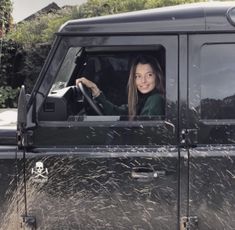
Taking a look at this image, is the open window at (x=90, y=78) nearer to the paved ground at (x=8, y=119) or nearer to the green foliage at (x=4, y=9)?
the paved ground at (x=8, y=119)

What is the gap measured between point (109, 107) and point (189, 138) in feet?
1.71

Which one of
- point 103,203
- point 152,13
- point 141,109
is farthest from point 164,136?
point 152,13

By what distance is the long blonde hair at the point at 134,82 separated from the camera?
120 inches

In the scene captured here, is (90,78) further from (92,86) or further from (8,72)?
(8,72)

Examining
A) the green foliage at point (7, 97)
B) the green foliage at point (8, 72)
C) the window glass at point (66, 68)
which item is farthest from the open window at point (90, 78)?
the green foliage at point (8, 72)

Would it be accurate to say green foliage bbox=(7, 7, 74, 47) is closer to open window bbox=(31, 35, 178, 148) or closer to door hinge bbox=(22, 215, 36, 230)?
open window bbox=(31, 35, 178, 148)

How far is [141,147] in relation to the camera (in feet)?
9.64

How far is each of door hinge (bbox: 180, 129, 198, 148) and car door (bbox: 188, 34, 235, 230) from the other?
0.02m

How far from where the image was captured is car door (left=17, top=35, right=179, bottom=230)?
2898 millimetres

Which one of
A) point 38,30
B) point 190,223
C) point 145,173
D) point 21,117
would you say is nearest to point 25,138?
point 21,117

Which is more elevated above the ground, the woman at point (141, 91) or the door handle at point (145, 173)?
the woman at point (141, 91)

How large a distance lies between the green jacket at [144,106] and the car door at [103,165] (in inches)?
2.6

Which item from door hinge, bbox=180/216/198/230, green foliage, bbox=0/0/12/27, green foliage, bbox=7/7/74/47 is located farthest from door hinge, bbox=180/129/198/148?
green foliage, bbox=7/7/74/47

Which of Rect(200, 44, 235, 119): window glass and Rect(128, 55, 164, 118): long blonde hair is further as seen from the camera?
Rect(128, 55, 164, 118): long blonde hair
